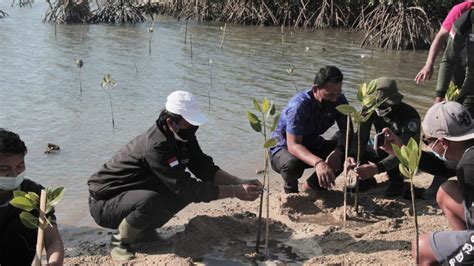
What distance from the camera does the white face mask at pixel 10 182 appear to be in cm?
253

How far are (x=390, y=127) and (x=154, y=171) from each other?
2.02 metres

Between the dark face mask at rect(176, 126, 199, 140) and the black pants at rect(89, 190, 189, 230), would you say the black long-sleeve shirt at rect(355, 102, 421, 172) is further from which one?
the black pants at rect(89, 190, 189, 230)

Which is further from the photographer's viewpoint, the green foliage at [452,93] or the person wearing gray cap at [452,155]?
the green foliage at [452,93]

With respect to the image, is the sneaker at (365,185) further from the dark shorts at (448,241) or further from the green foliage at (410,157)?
the green foliage at (410,157)

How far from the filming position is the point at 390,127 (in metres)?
4.50

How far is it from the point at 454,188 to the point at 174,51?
1041 cm

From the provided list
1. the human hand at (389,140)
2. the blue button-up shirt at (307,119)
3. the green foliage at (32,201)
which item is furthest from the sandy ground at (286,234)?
the green foliage at (32,201)

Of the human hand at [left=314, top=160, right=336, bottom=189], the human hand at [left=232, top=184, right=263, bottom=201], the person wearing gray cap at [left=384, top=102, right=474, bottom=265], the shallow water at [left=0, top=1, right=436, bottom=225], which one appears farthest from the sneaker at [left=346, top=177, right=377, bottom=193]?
the person wearing gray cap at [left=384, top=102, right=474, bottom=265]

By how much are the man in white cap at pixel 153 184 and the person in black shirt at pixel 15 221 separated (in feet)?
2.73

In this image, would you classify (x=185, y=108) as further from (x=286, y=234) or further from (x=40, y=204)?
(x=40, y=204)

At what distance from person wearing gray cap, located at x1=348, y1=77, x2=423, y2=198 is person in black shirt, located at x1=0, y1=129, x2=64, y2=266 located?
7.18 ft

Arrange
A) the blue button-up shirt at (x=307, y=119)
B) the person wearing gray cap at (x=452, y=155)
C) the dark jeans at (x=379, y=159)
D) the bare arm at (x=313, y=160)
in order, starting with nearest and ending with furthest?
the person wearing gray cap at (x=452, y=155)
the bare arm at (x=313, y=160)
the blue button-up shirt at (x=307, y=119)
the dark jeans at (x=379, y=159)

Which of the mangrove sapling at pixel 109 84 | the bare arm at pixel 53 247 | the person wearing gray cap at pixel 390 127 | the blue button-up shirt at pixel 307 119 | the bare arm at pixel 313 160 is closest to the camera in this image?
the bare arm at pixel 53 247

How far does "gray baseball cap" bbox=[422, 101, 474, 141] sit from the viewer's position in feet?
8.93
